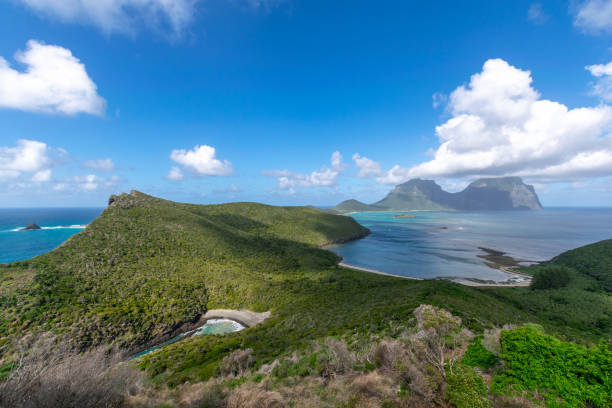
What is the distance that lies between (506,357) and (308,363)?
32.7 ft

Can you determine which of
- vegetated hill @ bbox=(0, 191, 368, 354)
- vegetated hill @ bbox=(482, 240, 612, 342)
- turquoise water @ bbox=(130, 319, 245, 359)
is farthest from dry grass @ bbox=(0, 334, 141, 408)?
vegetated hill @ bbox=(482, 240, 612, 342)

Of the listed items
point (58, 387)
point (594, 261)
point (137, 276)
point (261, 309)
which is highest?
point (58, 387)

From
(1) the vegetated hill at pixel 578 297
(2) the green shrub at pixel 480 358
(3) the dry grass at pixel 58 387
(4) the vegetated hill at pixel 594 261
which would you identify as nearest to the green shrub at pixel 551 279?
(1) the vegetated hill at pixel 578 297

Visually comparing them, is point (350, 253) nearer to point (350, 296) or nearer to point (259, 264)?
point (259, 264)

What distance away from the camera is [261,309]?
1471 inches

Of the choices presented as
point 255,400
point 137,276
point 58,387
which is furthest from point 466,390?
point 137,276

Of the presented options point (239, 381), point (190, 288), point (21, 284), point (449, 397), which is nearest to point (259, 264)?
point (190, 288)

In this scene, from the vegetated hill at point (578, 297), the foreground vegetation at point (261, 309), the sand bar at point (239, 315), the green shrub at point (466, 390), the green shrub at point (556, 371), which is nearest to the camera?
the green shrub at point (556, 371)

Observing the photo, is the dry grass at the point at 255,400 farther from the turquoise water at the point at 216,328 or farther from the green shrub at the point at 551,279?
the green shrub at the point at 551,279

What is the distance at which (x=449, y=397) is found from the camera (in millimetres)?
8164

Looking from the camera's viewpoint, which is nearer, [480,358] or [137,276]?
[480,358]

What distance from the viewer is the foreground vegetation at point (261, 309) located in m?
9.58

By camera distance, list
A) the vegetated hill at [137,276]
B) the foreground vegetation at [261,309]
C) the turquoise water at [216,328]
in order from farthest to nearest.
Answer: the turquoise water at [216,328] < the vegetated hill at [137,276] < the foreground vegetation at [261,309]

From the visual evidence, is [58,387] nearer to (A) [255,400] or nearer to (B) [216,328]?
(A) [255,400]
